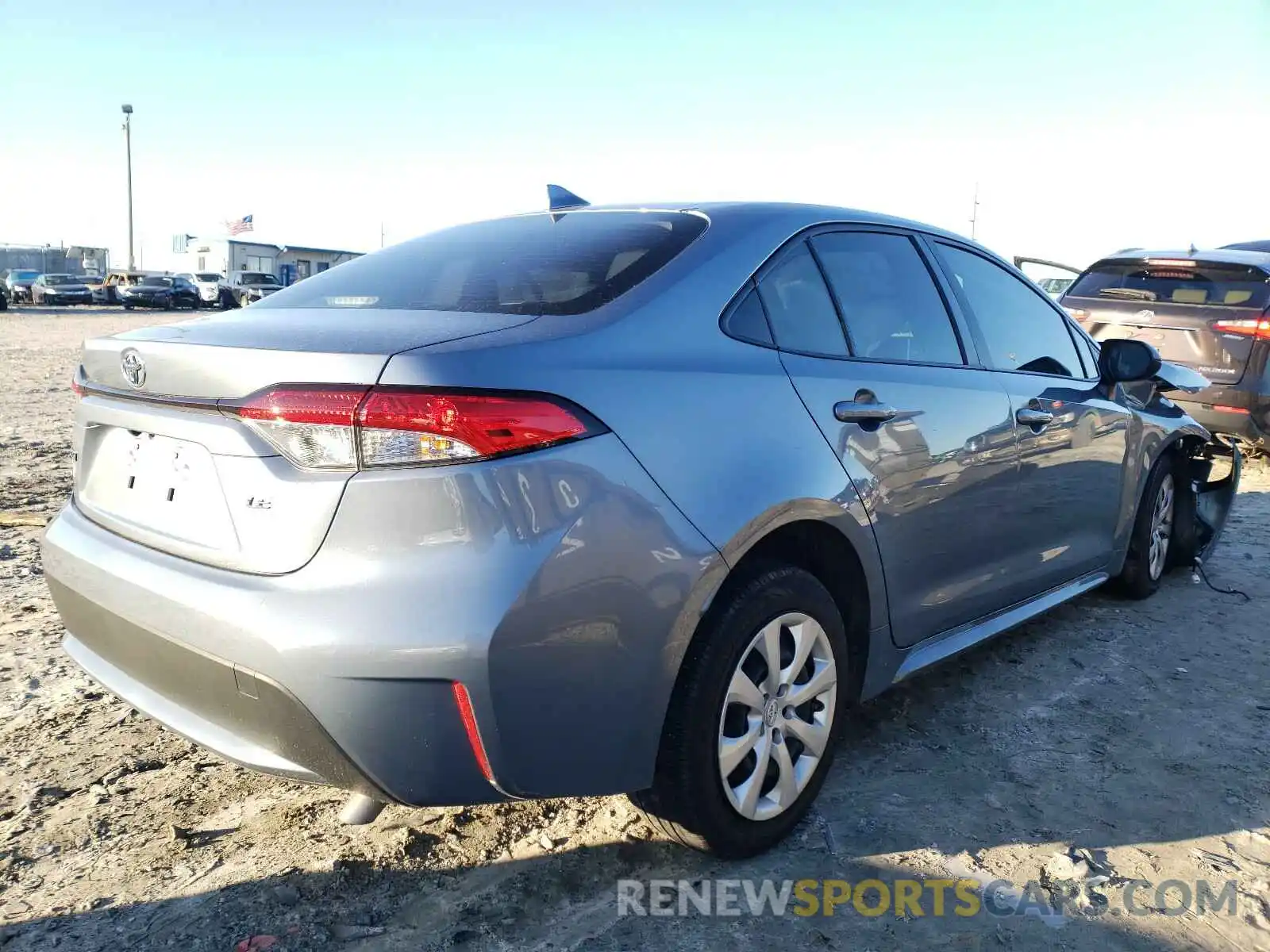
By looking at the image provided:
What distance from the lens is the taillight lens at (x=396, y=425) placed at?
187 centimetres

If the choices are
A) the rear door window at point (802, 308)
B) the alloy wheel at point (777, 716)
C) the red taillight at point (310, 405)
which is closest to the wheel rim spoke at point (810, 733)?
the alloy wheel at point (777, 716)

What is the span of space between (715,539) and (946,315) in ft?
4.94

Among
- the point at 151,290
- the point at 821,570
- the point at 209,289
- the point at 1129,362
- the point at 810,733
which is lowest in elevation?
the point at 151,290

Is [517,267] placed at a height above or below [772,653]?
above

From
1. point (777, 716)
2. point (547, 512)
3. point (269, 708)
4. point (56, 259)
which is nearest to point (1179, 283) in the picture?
point (777, 716)

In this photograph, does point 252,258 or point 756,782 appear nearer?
point 756,782

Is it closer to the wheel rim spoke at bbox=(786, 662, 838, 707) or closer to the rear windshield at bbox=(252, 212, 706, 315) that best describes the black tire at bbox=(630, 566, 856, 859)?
the wheel rim spoke at bbox=(786, 662, 838, 707)

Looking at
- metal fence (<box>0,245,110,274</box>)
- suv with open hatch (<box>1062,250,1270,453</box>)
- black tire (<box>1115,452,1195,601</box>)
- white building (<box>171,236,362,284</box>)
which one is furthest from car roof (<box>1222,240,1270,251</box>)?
metal fence (<box>0,245,110,274</box>)

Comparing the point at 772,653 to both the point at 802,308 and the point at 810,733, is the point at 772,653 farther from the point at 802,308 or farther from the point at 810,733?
the point at 802,308

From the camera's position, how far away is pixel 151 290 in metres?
39.1

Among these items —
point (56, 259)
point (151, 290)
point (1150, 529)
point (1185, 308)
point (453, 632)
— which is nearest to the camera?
point (453, 632)

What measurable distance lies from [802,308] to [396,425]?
4.07ft

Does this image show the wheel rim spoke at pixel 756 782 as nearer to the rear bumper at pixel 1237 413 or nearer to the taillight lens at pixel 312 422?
the taillight lens at pixel 312 422

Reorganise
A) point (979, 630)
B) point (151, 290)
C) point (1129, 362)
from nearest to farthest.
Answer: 1. point (979, 630)
2. point (1129, 362)
3. point (151, 290)
